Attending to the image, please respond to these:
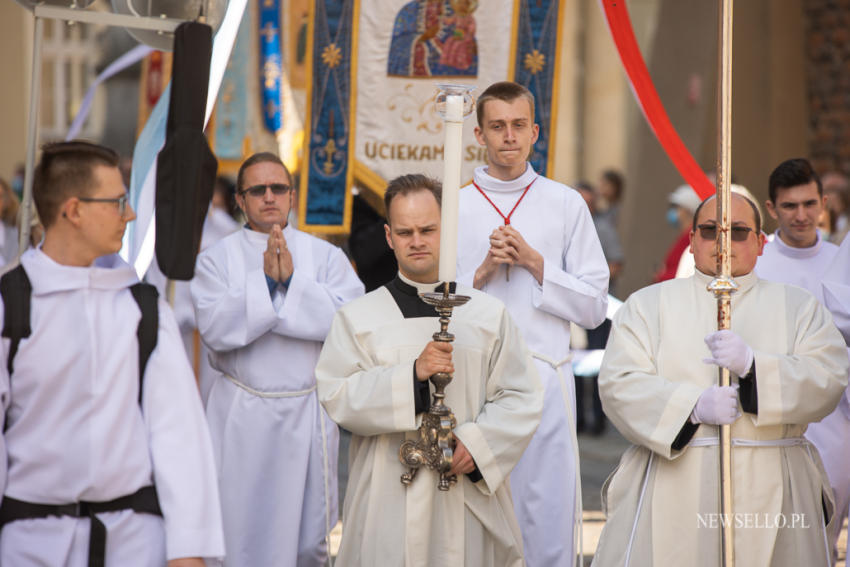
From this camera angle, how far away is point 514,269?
4801mm

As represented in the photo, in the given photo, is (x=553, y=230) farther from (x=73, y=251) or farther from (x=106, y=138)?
(x=106, y=138)

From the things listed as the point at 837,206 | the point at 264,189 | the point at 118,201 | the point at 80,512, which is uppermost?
the point at 837,206

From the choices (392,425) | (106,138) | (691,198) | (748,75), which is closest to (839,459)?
(392,425)

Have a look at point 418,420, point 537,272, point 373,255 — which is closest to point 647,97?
point 537,272

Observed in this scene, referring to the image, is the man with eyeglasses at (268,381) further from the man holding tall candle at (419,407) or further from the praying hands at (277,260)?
the man holding tall candle at (419,407)

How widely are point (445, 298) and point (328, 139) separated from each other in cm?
307

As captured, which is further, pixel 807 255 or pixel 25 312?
pixel 807 255

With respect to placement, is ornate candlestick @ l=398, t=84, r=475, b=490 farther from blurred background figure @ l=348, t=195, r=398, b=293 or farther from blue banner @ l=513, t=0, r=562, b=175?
blue banner @ l=513, t=0, r=562, b=175

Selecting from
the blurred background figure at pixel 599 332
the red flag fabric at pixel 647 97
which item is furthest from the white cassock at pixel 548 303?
the blurred background figure at pixel 599 332

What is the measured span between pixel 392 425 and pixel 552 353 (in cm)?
126

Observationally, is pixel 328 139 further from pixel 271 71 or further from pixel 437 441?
pixel 271 71

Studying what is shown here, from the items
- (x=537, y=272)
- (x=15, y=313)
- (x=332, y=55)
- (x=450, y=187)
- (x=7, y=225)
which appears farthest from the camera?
(x=7, y=225)

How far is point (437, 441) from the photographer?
3.68 m

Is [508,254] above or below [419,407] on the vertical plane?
above
